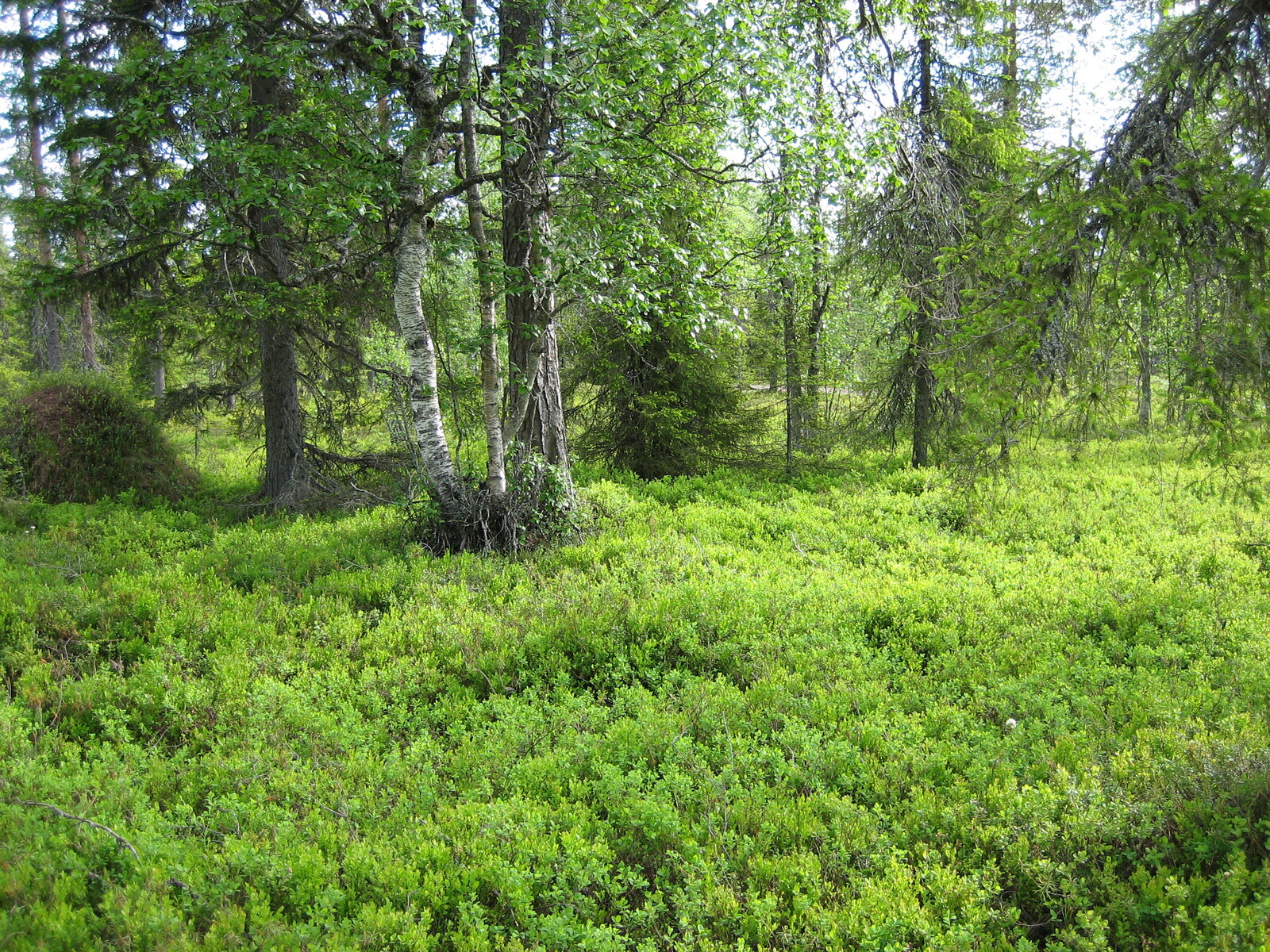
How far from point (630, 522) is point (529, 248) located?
406cm

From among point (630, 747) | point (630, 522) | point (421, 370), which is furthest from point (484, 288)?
point (630, 747)

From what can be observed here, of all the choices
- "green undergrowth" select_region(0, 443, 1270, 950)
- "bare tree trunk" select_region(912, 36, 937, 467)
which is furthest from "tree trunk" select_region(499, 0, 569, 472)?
"bare tree trunk" select_region(912, 36, 937, 467)

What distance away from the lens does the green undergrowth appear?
11.6ft

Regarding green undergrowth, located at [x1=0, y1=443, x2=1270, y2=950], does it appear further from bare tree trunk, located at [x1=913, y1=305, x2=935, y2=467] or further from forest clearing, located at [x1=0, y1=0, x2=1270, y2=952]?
bare tree trunk, located at [x1=913, y1=305, x2=935, y2=467]

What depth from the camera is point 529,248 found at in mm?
9531

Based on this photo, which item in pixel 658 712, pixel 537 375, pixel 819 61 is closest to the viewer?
pixel 658 712

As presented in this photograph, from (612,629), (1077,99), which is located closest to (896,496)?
(612,629)

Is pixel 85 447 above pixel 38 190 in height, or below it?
below

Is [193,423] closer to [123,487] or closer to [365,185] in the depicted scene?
[123,487]

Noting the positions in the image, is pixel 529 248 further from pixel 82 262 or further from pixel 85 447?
pixel 85 447

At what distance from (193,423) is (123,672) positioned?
8.62 metres

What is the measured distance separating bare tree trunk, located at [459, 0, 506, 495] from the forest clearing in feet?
0.21

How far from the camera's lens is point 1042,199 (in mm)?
5152

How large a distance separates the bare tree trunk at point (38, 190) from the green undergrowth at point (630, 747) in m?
6.11
